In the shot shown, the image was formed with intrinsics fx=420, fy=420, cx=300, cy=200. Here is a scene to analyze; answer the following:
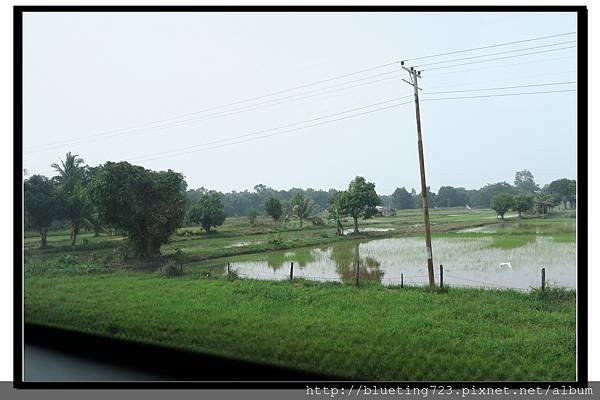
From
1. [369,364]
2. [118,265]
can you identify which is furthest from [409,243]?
[118,265]

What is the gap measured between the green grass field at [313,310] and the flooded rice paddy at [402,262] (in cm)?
10

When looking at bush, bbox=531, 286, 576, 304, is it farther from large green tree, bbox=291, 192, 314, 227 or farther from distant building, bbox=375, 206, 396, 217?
large green tree, bbox=291, 192, 314, 227

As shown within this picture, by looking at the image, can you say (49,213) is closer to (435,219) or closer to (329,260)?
(329,260)

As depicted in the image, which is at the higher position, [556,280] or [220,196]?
[220,196]

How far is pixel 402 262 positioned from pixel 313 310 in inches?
52.0

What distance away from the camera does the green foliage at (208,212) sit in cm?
487

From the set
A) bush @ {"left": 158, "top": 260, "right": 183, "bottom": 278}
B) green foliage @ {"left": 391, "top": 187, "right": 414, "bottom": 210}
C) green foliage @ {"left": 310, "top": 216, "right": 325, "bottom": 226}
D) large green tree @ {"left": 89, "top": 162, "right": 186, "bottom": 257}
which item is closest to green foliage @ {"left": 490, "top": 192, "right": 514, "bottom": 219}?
green foliage @ {"left": 391, "top": 187, "right": 414, "bottom": 210}

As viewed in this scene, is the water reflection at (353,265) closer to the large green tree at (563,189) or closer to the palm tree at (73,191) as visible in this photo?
the large green tree at (563,189)

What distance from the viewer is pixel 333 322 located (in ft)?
13.3

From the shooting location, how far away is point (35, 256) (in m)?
4.55

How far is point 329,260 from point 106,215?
2743 millimetres

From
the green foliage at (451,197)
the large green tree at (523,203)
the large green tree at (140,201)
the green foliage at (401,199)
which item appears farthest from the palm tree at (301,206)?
the large green tree at (523,203)

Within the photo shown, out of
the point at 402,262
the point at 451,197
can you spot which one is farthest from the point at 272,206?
the point at 451,197

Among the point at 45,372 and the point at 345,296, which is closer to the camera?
the point at 45,372
